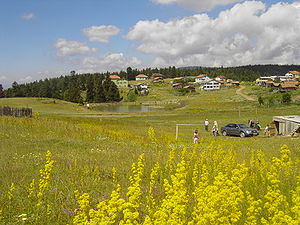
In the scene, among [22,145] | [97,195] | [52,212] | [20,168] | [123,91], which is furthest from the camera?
[123,91]

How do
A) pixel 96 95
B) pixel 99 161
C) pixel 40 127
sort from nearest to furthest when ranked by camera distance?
pixel 99 161
pixel 40 127
pixel 96 95

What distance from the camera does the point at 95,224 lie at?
12.3 feet

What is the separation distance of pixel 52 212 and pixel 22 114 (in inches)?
1200

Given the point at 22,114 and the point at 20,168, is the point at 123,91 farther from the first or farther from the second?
the point at 20,168

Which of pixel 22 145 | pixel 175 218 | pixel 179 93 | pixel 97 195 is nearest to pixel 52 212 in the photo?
pixel 97 195

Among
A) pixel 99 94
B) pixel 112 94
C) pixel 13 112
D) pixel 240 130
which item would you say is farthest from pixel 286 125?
pixel 112 94

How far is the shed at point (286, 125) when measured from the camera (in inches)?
1192

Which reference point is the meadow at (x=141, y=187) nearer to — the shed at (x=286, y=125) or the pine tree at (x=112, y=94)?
the shed at (x=286, y=125)

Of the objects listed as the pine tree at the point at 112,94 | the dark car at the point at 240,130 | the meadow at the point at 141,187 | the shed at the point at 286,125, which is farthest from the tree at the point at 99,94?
the meadow at the point at 141,187

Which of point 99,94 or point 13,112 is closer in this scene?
point 13,112

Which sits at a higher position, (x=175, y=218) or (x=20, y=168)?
(x=175, y=218)

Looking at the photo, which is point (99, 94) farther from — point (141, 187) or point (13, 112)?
point (141, 187)

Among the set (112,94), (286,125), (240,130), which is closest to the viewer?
(286,125)

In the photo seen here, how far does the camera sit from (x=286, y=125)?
3162 centimetres
